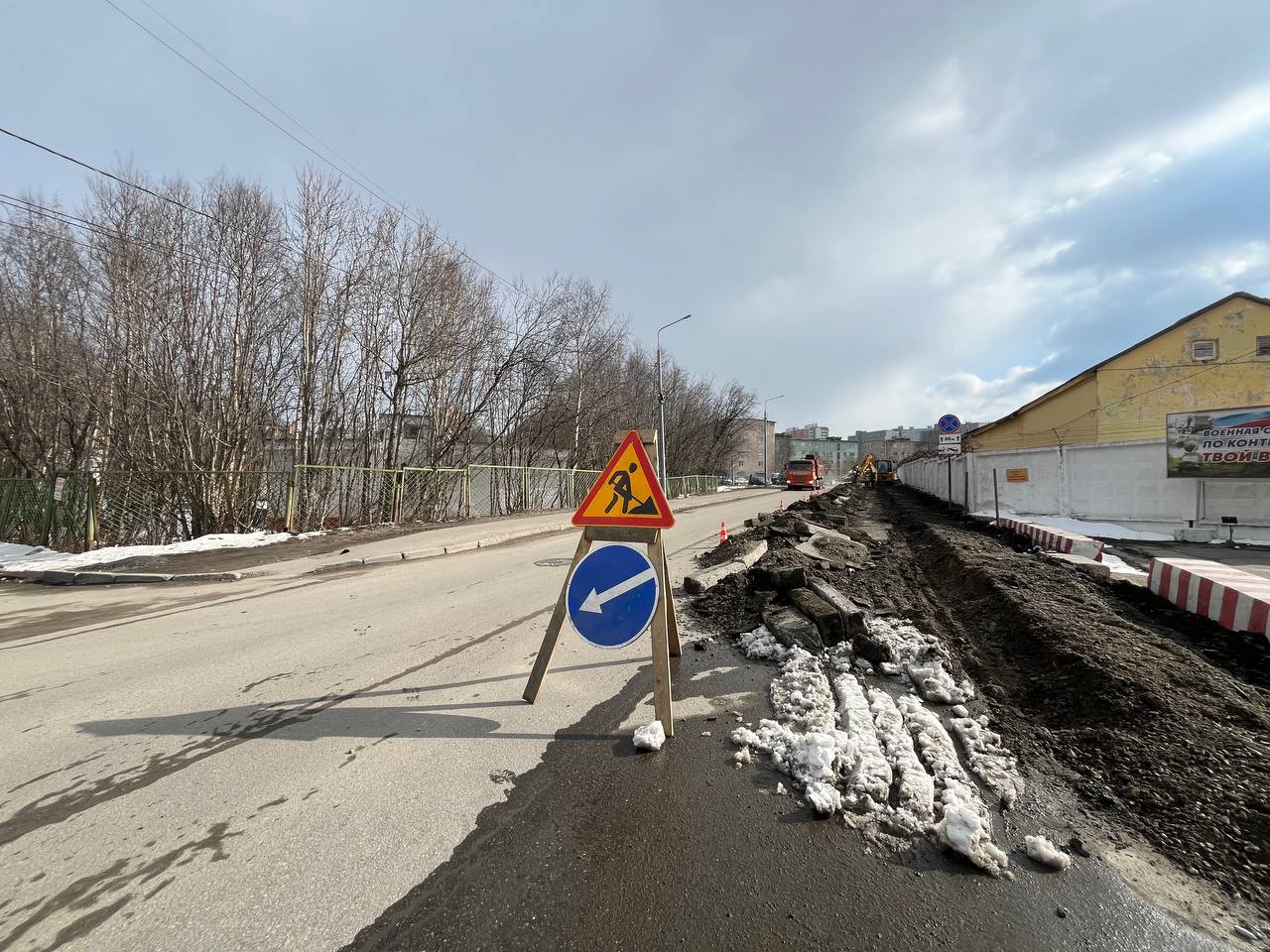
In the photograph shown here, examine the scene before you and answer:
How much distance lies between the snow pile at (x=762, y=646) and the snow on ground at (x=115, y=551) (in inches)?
490

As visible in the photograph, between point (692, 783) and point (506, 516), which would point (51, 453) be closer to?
point (506, 516)

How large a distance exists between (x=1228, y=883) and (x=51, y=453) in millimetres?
26391

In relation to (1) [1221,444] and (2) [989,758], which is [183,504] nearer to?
(2) [989,758]

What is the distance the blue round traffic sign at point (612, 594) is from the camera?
331 cm

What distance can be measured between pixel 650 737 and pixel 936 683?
2.18 m

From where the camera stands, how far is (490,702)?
3779mm

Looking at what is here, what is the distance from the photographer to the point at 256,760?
10.1 ft

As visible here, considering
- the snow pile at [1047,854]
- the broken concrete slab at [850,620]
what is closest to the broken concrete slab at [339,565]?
the broken concrete slab at [850,620]

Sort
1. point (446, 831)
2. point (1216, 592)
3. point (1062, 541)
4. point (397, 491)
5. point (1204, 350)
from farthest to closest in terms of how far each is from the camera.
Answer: point (1204, 350) → point (397, 491) → point (1062, 541) → point (1216, 592) → point (446, 831)

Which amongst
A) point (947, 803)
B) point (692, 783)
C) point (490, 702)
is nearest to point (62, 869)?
point (490, 702)

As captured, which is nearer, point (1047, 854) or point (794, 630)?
point (1047, 854)

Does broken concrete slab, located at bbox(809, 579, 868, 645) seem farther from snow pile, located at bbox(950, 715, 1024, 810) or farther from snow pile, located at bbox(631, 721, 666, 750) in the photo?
snow pile, located at bbox(631, 721, 666, 750)

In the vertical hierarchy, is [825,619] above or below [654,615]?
below

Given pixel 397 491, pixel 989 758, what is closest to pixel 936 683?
pixel 989 758
